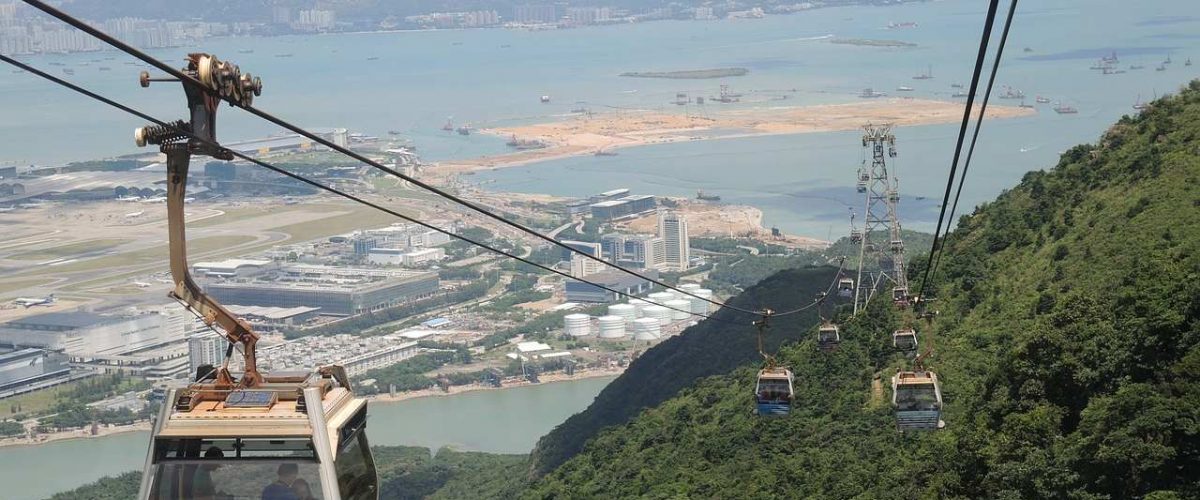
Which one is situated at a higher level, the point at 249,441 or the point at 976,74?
the point at 976,74

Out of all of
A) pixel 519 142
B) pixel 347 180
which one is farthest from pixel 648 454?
pixel 519 142

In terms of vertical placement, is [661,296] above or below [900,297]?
below

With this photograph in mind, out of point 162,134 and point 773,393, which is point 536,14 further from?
point 162,134

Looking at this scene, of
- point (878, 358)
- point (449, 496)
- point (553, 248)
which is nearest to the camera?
point (878, 358)

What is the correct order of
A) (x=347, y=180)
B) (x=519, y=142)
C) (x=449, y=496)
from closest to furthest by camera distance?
(x=449, y=496), (x=347, y=180), (x=519, y=142)

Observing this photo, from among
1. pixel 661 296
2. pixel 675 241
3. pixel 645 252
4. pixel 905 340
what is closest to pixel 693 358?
pixel 905 340

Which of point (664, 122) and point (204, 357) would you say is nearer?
point (204, 357)

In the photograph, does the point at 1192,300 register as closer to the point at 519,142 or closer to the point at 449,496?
the point at 449,496

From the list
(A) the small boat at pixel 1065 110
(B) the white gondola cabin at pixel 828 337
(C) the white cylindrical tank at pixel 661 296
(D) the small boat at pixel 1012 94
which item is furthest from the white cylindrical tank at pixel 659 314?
(D) the small boat at pixel 1012 94
